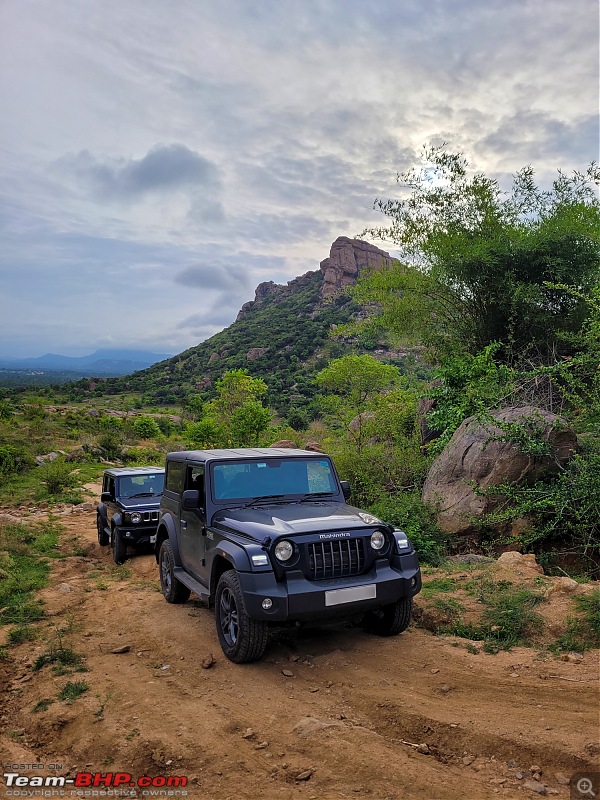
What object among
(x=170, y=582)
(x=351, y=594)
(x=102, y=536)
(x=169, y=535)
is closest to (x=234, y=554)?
(x=351, y=594)

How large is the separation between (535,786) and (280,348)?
166 feet

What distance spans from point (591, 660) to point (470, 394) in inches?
277

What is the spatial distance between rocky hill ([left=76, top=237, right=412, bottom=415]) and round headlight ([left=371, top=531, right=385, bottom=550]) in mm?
29262

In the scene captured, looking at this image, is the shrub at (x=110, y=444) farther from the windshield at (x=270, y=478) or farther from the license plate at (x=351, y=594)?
the license plate at (x=351, y=594)

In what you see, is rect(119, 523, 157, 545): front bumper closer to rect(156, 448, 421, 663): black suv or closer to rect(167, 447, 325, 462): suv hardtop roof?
rect(156, 448, 421, 663): black suv

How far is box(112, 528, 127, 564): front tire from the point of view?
380 inches

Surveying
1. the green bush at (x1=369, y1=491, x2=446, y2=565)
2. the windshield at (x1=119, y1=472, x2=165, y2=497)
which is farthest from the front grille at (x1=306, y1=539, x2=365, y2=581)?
the windshield at (x1=119, y1=472, x2=165, y2=497)

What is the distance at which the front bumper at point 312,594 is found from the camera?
443 centimetres

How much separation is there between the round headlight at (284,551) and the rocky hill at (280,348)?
29.8 metres

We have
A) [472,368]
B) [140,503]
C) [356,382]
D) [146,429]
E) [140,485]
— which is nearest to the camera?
[140,503]

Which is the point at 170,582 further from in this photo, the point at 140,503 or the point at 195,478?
the point at 140,503

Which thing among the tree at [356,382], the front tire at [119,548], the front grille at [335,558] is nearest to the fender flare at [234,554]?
the front grille at [335,558]

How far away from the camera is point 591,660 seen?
4562 millimetres

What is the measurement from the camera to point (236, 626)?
189 inches
